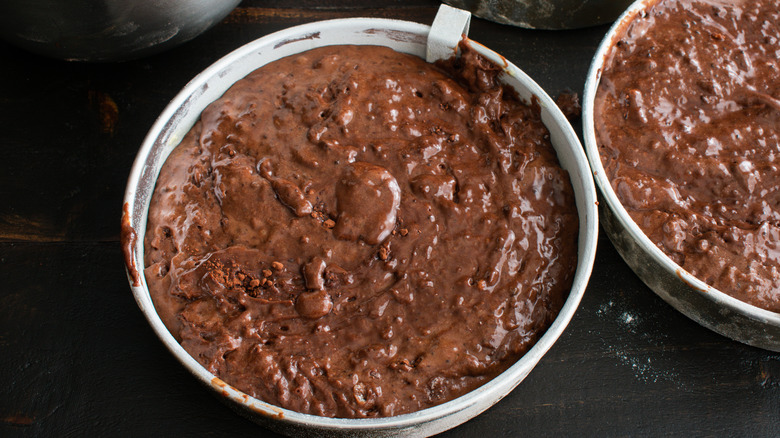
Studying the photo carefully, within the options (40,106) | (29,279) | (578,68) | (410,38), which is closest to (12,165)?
(40,106)

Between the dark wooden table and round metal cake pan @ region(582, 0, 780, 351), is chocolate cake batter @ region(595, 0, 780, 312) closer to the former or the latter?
round metal cake pan @ region(582, 0, 780, 351)

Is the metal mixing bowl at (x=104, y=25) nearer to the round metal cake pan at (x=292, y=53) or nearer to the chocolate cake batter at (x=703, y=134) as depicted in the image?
the round metal cake pan at (x=292, y=53)

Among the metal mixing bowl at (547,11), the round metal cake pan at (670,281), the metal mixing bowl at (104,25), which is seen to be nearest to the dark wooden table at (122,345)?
the round metal cake pan at (670,281)

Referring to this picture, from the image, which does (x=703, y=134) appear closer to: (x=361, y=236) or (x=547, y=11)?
(x=547, y=11)

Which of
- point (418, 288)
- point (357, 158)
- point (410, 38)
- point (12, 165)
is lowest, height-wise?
point (12, 165)

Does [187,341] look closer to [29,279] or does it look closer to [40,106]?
[29,279]

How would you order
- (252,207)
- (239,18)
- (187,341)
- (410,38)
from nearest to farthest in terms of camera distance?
(187,341) → (252,207) → (410,38) → (239,18)
